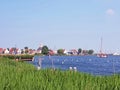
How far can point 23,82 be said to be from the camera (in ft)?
29.2

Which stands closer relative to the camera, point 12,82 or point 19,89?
point 19,89

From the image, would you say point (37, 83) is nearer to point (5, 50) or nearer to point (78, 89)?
point (78, 89)

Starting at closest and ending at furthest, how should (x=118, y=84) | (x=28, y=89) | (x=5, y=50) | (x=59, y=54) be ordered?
(x=28, y=89) → (x=118, y=84) → (x=5, y=50) → (x=59, y=54)

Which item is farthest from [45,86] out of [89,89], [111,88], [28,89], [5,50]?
[5,50]

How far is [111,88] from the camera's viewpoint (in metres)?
8.64

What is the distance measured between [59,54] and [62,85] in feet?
452

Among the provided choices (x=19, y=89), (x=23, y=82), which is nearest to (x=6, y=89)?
(x=19, y=89)


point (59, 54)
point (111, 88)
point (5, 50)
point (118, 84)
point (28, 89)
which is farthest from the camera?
point (59, 54)

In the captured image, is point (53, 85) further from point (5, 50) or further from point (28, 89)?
point (5, 50)

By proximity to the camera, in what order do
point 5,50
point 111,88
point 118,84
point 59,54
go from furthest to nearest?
point 59,54
point 5,50
point 118,84
point 111,88

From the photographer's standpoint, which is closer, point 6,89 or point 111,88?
point 6,89

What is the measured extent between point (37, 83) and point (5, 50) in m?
105

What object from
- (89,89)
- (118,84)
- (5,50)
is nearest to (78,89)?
(89,89)

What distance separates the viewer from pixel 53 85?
846cm
